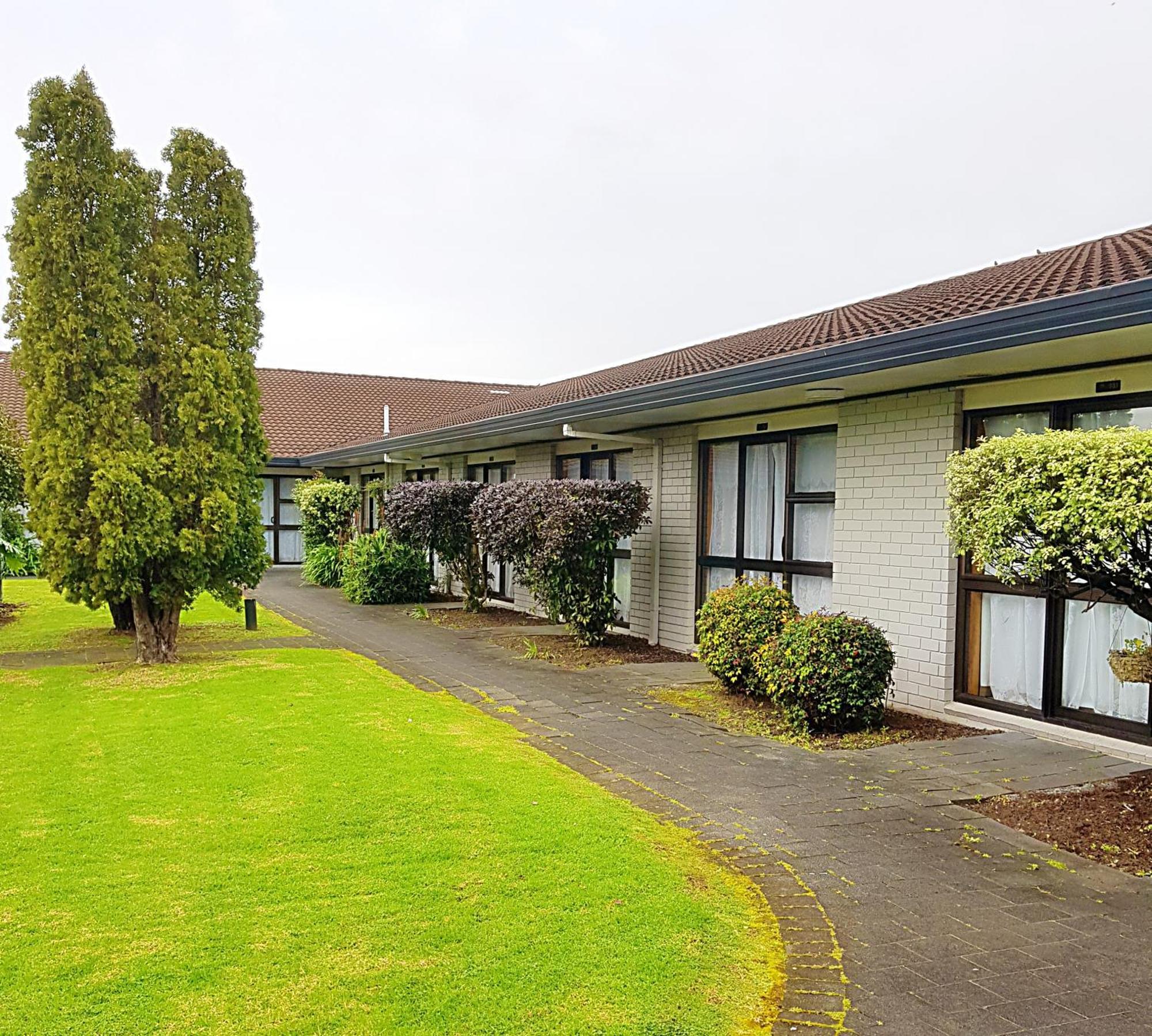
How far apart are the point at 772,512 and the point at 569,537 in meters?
2.18

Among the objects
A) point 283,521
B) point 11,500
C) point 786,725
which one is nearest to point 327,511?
point 283,521

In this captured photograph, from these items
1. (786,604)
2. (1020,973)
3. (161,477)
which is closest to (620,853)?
(1020,973)

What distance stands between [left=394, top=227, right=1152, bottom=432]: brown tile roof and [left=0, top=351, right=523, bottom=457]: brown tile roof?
40.1 ft

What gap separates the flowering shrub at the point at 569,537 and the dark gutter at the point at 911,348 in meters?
0.94

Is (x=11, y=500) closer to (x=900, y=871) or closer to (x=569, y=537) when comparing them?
(x=569, y=537)

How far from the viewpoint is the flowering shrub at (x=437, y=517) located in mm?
14391

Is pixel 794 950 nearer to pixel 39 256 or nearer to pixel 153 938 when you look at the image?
pixel 153 938

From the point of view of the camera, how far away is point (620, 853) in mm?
4453

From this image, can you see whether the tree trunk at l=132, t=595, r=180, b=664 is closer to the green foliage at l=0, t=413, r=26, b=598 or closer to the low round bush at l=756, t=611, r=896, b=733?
the green foliage at l=0, t=413, r=26, b=598

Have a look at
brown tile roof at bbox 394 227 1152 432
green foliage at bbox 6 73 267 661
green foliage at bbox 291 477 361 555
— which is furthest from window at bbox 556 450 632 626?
green foliage at bbox 291 477 361 555

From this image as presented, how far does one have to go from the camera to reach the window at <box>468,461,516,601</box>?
15.9 m

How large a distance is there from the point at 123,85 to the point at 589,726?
9.95 m

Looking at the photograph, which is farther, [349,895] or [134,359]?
[134,359]

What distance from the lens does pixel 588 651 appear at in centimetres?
1099
